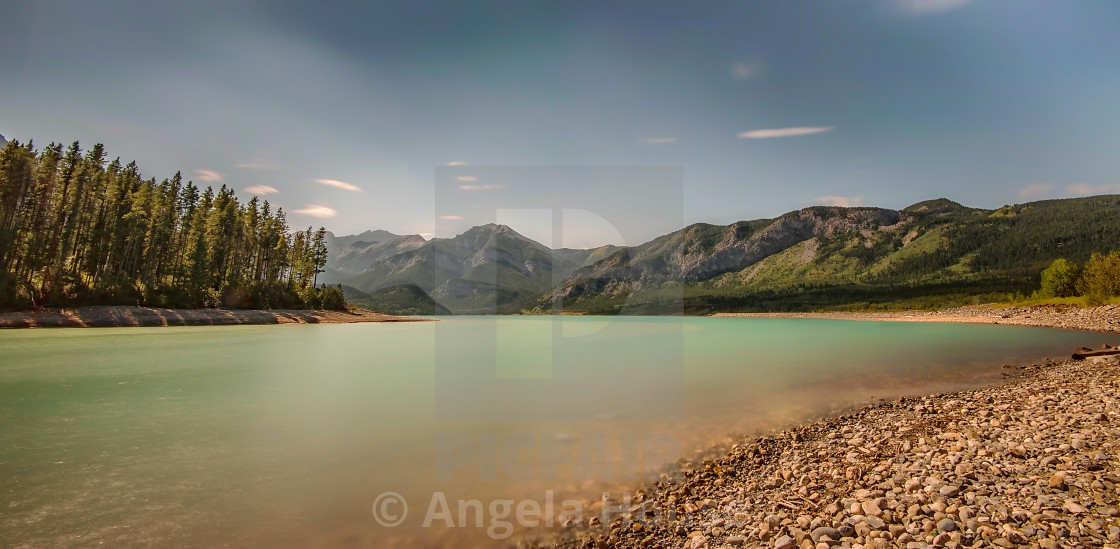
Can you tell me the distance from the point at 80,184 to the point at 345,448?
203 ft

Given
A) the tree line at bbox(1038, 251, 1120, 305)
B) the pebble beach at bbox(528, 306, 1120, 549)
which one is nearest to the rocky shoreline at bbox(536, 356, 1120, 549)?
the pebble beach at bbox(528, 306, 1120, 549)

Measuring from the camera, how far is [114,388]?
14.5 m

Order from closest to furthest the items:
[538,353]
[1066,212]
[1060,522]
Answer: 1. [1060,522]
2. [538,353]
3. [1066,212]

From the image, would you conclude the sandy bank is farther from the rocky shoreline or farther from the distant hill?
the rocky shoreline

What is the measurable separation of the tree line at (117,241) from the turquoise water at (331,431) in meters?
29.2

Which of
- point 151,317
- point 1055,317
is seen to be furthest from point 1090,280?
point 151,317

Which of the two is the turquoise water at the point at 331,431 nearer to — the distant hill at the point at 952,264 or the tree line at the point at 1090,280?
the tree line at the point at 1090,280

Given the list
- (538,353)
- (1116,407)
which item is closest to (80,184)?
(538,353)

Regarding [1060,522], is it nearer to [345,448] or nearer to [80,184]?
[345,448]

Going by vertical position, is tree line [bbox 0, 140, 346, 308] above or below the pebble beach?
above

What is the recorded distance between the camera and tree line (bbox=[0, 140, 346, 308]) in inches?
1581

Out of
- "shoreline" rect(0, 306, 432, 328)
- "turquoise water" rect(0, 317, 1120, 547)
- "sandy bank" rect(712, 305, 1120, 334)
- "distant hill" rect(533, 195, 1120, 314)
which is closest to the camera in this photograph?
"turquoise water" rect(0, 317, 1120, 547)

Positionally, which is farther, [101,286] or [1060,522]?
[101,286]

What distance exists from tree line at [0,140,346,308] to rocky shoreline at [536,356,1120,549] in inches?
2333
